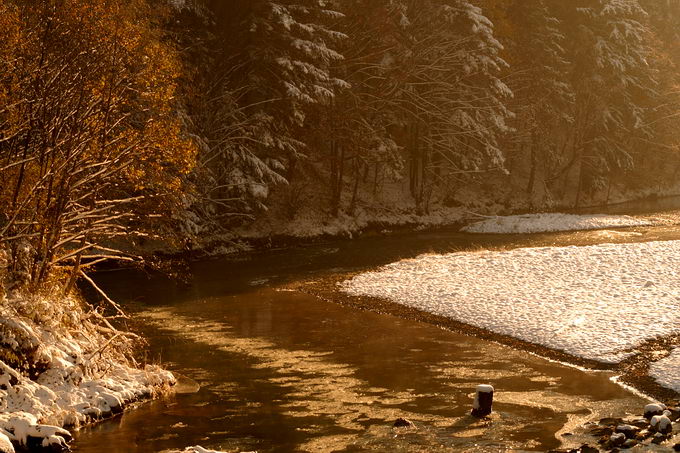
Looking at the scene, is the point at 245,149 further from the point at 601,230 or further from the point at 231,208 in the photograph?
the point at 601,230

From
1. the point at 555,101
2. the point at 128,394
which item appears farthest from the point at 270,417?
the point at 555,101

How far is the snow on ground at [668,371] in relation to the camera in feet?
48.3

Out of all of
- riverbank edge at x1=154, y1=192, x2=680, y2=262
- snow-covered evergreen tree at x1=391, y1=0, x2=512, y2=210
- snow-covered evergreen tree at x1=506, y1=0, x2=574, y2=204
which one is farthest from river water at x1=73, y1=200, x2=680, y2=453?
snow-covered evergreen tree at x1=506, y1=0, x2=574, y2=204

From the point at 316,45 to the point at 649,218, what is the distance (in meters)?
21.4

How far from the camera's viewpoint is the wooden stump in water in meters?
12.8

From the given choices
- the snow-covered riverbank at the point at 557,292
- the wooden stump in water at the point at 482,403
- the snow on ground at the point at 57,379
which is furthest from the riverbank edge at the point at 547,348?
the snow on ground at the point at 57,379

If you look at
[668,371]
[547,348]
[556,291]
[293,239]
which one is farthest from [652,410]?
[293,239]

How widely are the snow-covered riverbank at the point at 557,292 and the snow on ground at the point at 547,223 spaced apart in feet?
31.3

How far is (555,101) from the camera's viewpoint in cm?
5369

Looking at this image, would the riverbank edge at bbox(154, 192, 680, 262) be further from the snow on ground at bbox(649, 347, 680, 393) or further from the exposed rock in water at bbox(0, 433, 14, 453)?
the snow on ground at bbox(649, 347, 680, 393)

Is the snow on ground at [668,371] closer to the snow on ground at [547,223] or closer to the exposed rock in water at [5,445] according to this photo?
the exposed rock in water at [5,445]

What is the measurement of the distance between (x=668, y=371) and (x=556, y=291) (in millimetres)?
7867

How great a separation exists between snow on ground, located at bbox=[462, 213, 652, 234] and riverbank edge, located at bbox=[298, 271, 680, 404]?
17.4m

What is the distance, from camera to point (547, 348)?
58.0 feet
